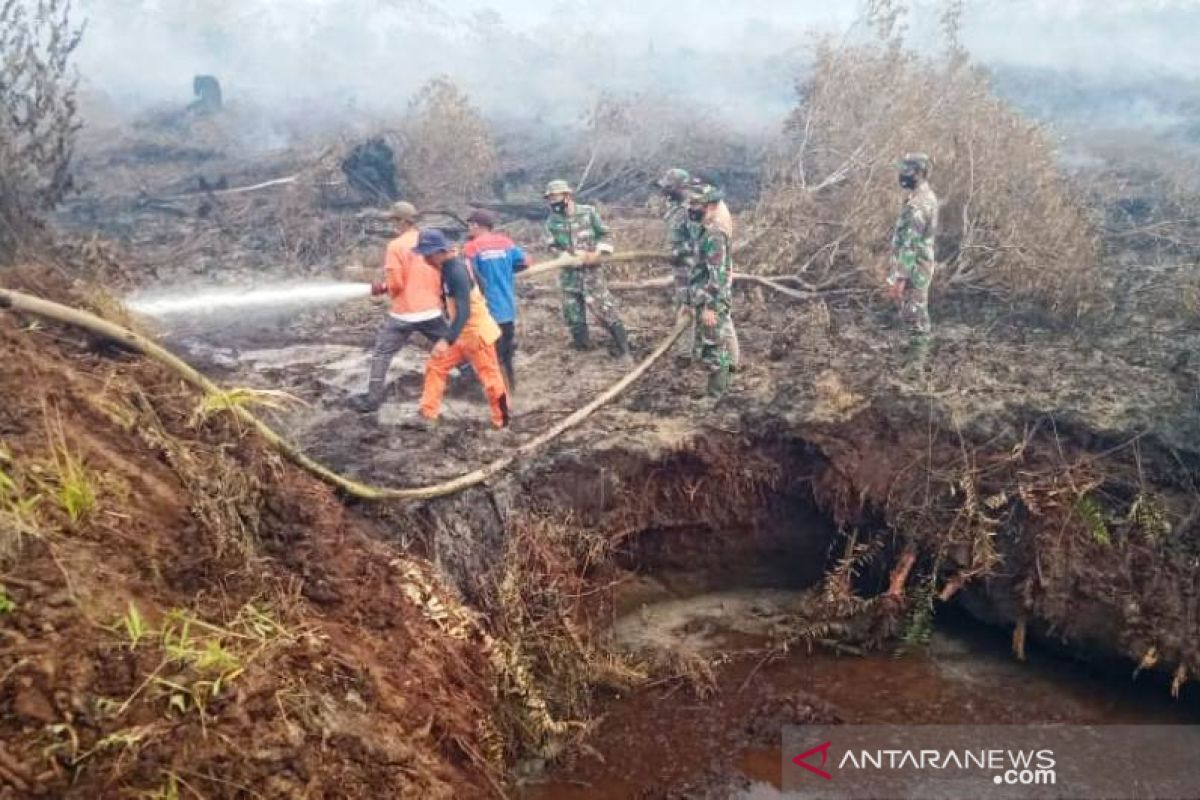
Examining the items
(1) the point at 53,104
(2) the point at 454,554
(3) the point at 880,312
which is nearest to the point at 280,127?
(1) the point at 53,104

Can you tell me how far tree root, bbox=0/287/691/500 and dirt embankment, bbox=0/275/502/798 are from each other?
0.12m

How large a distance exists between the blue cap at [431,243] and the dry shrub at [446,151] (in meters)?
6.40

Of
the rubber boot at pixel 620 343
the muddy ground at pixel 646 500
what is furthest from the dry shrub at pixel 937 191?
the rubber boot at pixel 620 343

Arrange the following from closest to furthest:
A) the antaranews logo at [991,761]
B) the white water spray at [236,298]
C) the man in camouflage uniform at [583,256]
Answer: the antaranews logo at [991,761], the man in camouflage uniform at [583,256], the white water spray at [236,298]

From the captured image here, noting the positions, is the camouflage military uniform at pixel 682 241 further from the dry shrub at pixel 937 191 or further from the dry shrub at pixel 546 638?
the dry shrub at pixel 546 638

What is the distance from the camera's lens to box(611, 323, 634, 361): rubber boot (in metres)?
7.88

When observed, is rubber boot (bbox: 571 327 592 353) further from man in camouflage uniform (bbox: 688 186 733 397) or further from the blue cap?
the blue cap

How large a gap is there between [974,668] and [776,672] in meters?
1.36

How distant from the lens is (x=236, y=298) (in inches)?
381

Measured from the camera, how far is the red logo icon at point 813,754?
17.1ft

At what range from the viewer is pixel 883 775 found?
5176 mm

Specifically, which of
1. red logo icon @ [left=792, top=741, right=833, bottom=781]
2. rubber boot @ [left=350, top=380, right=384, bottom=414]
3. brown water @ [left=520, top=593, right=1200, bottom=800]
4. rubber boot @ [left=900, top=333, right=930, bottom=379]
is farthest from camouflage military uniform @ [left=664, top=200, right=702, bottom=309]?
red logo icon @ [left=792, top=741, right=833, bottom=781]

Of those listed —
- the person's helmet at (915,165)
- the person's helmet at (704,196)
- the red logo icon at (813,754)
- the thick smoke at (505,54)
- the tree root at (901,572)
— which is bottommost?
the red logo icon at (813,754)

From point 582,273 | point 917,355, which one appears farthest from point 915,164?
point 582,273
